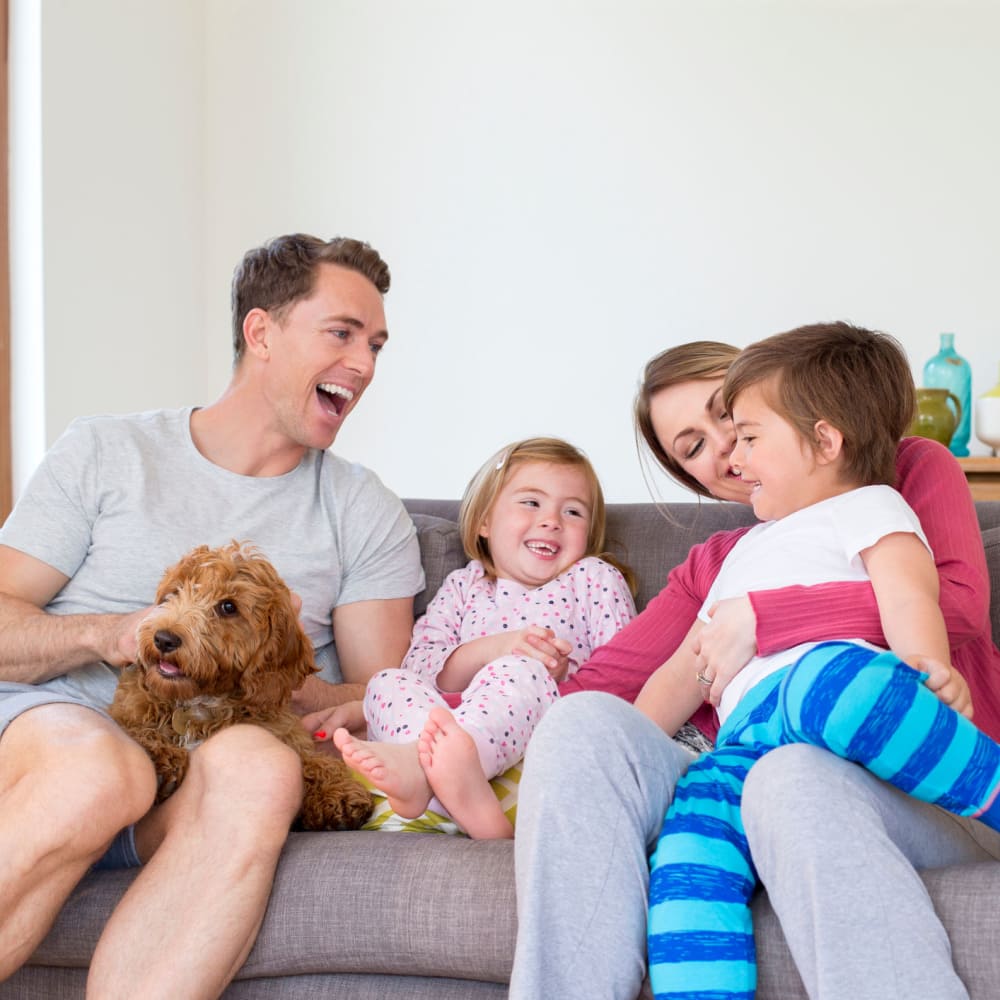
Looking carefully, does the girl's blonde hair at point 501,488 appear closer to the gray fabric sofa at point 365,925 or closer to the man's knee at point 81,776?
the gray fabric sofa at point 365,925

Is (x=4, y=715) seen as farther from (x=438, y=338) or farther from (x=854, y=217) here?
(x=854, y=217)

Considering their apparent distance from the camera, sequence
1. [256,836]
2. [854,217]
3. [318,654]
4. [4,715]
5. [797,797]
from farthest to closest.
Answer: [854,217], [318,654], [4,715], [256,836], [797,797]

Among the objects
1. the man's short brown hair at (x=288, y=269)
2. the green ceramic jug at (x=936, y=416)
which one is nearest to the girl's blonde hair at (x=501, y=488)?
the man's short brown hair at (x=288, y=269)

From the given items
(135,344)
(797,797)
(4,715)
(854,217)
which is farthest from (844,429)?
(135,344)

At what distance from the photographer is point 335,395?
7.38 feet

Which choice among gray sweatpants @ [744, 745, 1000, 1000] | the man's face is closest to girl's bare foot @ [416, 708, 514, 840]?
gray sweatpants @ [744, 745, 1000, 1000]

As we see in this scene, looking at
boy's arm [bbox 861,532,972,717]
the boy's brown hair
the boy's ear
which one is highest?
the boy's brown hair

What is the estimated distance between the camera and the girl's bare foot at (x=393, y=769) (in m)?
1.57

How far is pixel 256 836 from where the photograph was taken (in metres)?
1.54

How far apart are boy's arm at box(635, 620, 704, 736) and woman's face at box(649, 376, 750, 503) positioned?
31cm

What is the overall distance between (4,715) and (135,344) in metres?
2.51

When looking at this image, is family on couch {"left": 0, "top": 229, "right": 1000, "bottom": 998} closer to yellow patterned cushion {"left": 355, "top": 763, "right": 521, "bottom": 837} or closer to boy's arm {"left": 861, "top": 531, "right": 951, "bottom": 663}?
boy's arm {"left": 861, "top": 531, "right": 951, "bottom": 663}

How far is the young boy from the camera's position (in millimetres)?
1297

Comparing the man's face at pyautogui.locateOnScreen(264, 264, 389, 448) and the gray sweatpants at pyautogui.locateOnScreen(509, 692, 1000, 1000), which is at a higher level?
the man's face at pyautogui.locateOnScreen(264, 264, 389, 448)
